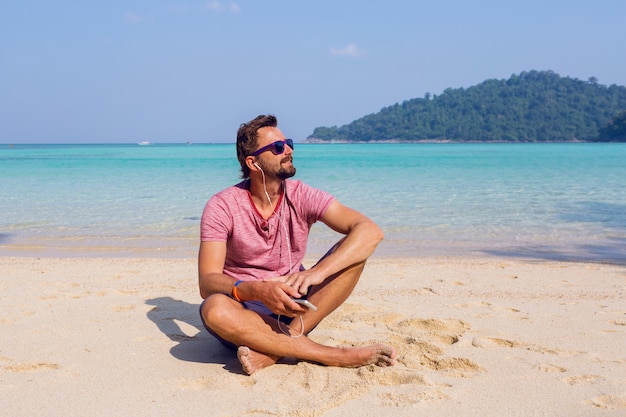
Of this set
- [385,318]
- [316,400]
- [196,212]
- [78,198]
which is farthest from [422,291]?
[78,198]

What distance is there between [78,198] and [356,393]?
15.3 metres

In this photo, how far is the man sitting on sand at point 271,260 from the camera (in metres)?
3.58

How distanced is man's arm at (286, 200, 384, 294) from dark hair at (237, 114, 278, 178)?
61 centimetres

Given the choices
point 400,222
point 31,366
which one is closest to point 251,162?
point 31,366

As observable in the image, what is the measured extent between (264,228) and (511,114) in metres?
149

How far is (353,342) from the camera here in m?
4.38

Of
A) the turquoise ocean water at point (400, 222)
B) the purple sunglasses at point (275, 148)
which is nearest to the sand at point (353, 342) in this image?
the purple sunglasses at point (275, 148)

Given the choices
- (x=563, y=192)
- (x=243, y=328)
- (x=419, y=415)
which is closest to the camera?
(x=419, y=415)

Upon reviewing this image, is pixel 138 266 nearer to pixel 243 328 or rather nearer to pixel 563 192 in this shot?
pixel 243 328

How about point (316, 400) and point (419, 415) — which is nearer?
point (419, 415)

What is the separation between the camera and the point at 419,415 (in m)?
3.03

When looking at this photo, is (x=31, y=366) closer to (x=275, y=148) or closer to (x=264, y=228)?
(x=264, y=228)

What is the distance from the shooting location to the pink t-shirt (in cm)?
386

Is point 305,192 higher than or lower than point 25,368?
higher
